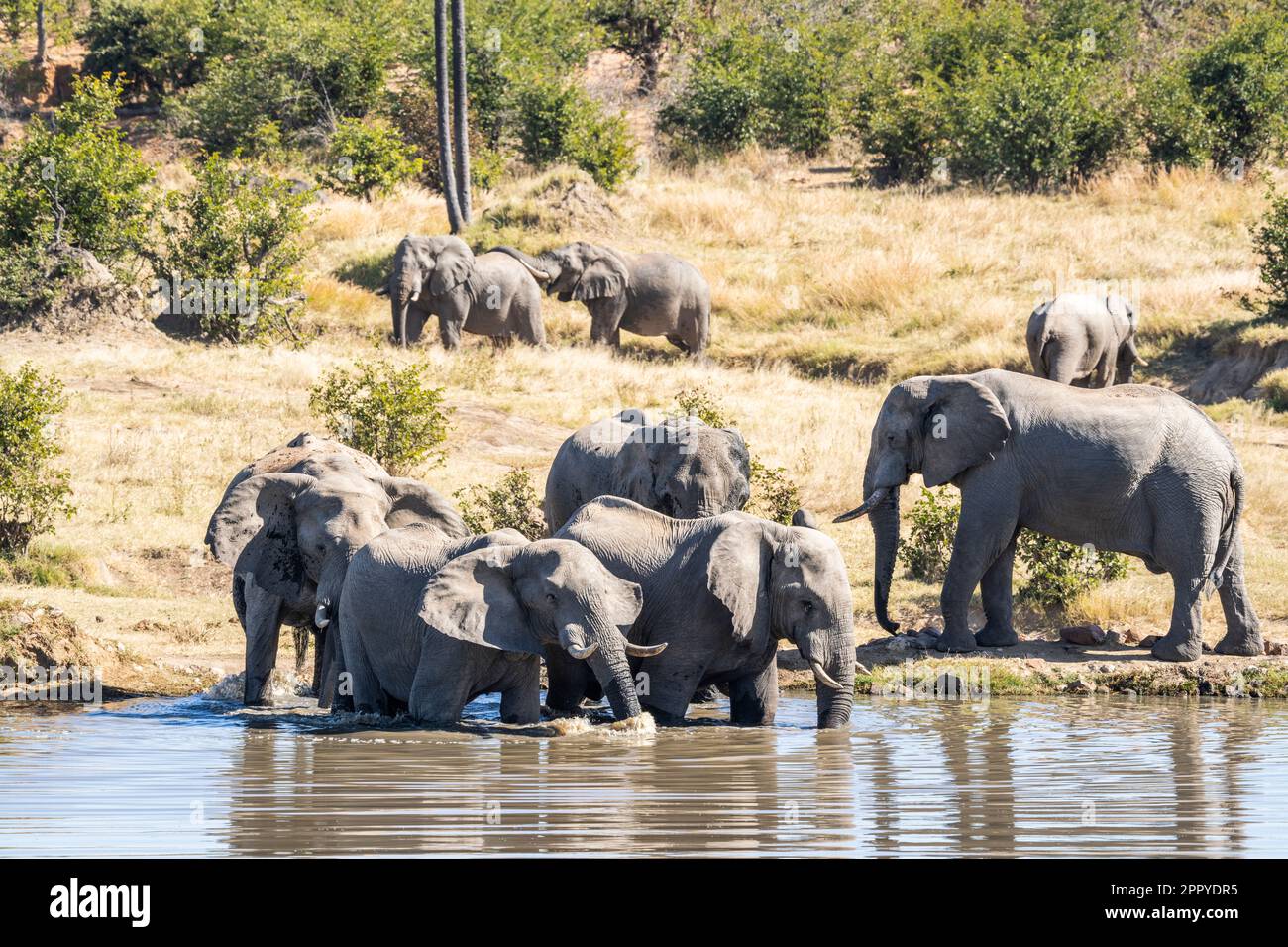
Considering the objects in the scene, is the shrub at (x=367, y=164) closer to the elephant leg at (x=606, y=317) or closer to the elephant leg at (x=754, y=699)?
the elephant leg at (x=606, y=317)

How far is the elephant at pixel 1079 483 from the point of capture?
50.6ft

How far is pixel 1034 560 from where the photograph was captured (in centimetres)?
1747

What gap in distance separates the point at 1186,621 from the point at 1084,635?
1005 mm

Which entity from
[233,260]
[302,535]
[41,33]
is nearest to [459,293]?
[233,260]

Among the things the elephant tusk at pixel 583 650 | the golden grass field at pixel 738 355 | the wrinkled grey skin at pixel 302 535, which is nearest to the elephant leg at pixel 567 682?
the elephant tusk at pixel 583 650

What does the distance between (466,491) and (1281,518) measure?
27.4 feet

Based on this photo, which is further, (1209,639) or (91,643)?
(1209,639)

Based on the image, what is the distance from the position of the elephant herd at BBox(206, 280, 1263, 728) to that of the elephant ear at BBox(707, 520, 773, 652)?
15mm

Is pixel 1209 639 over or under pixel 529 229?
under

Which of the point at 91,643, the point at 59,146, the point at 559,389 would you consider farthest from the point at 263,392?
the point at 91,643

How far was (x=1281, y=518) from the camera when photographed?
1967 centimetres

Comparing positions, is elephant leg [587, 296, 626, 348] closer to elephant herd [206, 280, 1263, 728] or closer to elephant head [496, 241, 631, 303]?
elephant head [496, 241, 631, 303]

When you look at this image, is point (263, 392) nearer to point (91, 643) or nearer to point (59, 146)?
point (59, 146)
